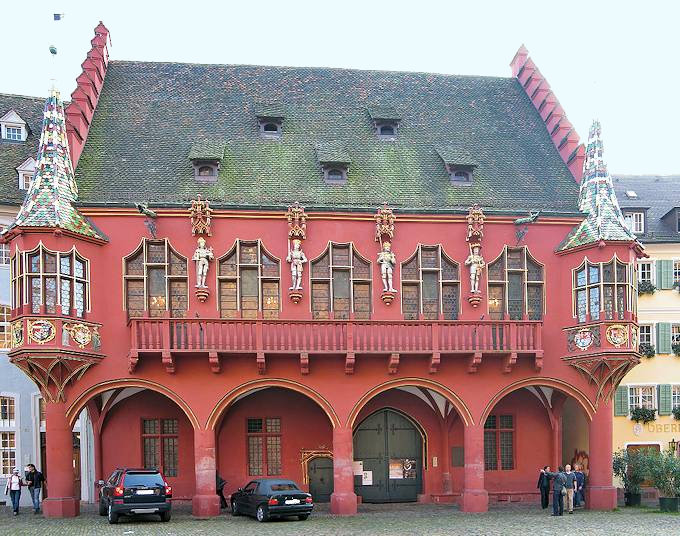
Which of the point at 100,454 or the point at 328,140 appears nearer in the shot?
the point at 100,454

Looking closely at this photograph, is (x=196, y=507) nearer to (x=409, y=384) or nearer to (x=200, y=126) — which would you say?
(x=409, y=384)

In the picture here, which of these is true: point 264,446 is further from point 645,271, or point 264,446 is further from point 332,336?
point 645,271

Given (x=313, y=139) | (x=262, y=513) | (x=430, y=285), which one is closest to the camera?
(x=262, y=513)

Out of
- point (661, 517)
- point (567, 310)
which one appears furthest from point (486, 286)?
point (661, 517)

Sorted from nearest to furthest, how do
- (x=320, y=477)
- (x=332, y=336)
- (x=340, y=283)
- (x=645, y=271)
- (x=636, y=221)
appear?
(x=332, y=336) → (x=340, y=283) → (x=320, y=477) → (x=645, y=271) → (x=636, y=221)

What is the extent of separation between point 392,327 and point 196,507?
8479 millimetres

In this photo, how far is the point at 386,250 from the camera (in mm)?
33156

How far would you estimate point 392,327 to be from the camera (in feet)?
105

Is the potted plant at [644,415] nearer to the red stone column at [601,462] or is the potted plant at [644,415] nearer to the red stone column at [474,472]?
the red stone column at [601,462]

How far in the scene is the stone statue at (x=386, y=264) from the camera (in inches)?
1304

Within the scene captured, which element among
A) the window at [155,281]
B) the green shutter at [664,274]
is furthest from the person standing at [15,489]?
the green shutter at [664,274]

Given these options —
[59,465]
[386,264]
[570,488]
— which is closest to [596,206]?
[386,264]

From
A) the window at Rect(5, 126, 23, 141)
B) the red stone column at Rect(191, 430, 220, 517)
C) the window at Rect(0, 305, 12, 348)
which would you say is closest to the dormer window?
the window at Rect(5, 126, 23, 141)

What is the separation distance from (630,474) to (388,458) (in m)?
8.46
